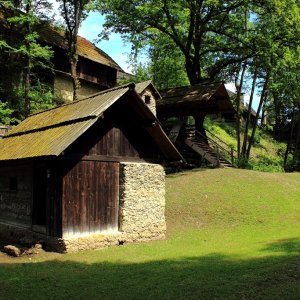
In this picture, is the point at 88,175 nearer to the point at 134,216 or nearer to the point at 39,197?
the point at 39,197

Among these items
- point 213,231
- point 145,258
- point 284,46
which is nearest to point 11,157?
point 145,258

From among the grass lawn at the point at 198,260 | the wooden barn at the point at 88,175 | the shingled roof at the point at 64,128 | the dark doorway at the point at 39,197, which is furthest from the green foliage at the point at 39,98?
the dark doorway at the point at 39,197

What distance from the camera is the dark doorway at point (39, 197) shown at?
16.1 metres

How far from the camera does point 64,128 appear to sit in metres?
15.2

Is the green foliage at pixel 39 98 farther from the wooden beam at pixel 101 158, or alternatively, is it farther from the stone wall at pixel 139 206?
the stone wall at pixel 139 206

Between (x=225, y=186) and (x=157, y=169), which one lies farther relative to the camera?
(x=225, y=186)

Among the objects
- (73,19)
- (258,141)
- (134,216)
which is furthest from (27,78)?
(258,141)

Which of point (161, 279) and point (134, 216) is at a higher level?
point (134, 216)

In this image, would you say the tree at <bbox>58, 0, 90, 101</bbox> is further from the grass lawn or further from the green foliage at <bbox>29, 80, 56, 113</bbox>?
the grass lawn

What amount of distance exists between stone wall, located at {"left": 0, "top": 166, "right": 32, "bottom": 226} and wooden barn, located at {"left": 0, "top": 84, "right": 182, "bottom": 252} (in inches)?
1.5

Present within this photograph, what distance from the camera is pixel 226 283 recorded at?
28.6 ft

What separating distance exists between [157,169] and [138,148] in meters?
1.23

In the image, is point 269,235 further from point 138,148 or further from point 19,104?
point 19,104

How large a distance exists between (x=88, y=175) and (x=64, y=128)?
191 cm
